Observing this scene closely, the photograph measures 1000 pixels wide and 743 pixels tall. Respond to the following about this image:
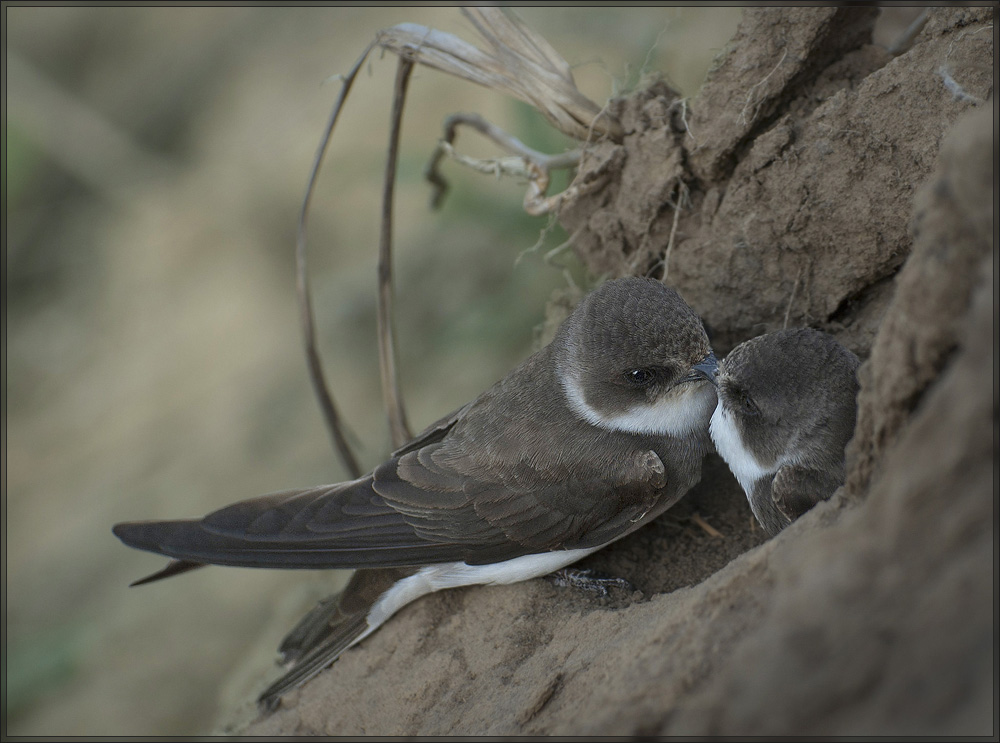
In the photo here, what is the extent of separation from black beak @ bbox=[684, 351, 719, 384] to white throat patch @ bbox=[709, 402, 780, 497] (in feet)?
0.42

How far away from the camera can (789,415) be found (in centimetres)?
273

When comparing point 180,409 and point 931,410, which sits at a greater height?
point 180,409

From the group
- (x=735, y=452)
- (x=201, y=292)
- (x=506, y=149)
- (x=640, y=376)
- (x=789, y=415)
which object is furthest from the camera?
(x=201, y=292)

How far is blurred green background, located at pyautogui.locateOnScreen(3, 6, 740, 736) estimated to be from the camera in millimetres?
5789

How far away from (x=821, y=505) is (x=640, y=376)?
1.12 metres

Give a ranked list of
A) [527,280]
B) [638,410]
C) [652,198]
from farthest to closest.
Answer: [527,280]
[652,198]
[638,410]

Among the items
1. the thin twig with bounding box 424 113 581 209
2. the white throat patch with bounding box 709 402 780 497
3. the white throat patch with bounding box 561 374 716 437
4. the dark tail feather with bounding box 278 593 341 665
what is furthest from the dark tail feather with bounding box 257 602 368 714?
the thin twig with bounding box 424 113 581 209

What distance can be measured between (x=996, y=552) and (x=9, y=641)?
7.54m

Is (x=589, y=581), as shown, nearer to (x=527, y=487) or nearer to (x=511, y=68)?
(x=527, y=487)

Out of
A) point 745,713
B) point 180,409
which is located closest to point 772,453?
point 745,713

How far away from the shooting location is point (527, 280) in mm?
5414

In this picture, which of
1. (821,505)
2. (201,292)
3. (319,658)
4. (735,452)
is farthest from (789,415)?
(201,292)

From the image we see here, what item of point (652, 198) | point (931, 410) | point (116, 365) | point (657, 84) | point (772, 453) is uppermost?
point (116, 365)

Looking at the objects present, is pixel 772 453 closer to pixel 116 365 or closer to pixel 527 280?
pixel 527 280
